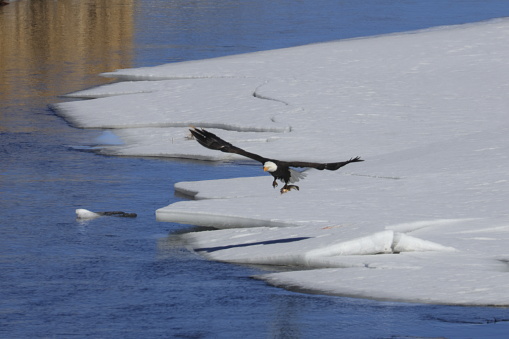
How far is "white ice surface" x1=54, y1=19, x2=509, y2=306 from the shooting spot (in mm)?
7727

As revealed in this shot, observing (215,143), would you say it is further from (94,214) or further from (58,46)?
(58,46)

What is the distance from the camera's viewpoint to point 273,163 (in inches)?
271

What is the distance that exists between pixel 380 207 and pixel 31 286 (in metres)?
3.09

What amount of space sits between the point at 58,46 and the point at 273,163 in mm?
15981

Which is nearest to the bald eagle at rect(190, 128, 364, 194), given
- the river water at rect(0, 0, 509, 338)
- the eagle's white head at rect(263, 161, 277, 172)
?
the eagle's white head at rect(263, 161, 277, 172)

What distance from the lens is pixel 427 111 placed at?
531 inches

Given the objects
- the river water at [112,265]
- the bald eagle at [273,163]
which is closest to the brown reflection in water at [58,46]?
the river water at [112,265]

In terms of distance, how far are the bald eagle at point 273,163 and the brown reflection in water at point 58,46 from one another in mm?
7948

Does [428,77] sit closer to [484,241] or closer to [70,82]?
[70,82]

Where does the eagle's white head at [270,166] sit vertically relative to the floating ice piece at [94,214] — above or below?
above

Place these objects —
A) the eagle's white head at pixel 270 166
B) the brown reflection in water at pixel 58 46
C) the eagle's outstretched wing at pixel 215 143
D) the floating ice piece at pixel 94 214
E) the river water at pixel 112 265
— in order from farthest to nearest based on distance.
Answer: the brown reflection in water at pixel 58 46, the floating ice piece at pixel 94 214, the eagle's white head at pixel 270 166, the river water at pixel 112 265, the eagle's outstretched wing at pixel 215 143

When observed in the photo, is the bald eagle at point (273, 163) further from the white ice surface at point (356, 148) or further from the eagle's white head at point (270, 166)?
the white ice surface at point (356, 148)

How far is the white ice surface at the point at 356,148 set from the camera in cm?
773

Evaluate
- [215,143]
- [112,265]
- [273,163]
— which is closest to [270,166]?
[273,163]
